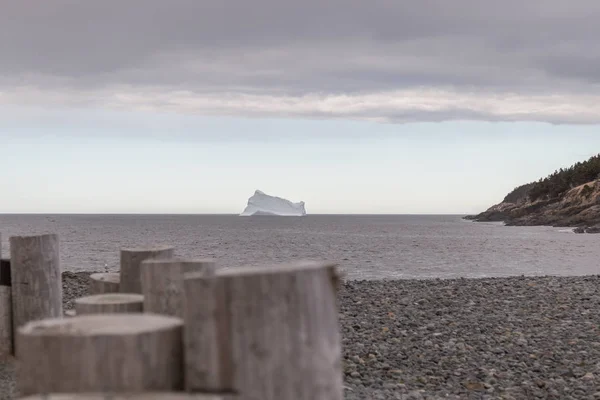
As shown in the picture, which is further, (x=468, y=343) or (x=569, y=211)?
(x=569, y=211)

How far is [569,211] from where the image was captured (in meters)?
106

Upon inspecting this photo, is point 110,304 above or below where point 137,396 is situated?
above

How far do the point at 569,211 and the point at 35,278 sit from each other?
108 metres

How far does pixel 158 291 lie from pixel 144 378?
1338mm

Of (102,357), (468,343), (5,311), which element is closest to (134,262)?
(102,357)

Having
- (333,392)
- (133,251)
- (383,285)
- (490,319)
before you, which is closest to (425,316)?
(490,319)

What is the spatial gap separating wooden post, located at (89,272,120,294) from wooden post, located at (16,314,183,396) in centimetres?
221

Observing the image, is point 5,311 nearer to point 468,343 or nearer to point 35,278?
point 35,278

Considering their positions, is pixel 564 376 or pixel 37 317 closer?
pixel 37 317

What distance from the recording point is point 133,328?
2814 millimetres

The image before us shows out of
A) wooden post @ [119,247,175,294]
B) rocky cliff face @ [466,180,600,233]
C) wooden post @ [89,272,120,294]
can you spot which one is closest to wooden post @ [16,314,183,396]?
wooden post @ [119,247,175,294]

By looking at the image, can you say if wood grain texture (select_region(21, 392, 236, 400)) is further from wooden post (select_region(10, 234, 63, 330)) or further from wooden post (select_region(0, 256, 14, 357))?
wooden post (select_region(0, 256, 14, 357))

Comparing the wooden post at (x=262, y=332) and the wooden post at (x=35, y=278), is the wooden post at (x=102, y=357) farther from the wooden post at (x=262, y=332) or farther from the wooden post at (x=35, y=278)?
the wooden post at (x=35, y=278)

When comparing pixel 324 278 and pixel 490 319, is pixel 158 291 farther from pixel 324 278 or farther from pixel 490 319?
pixel 490 319
